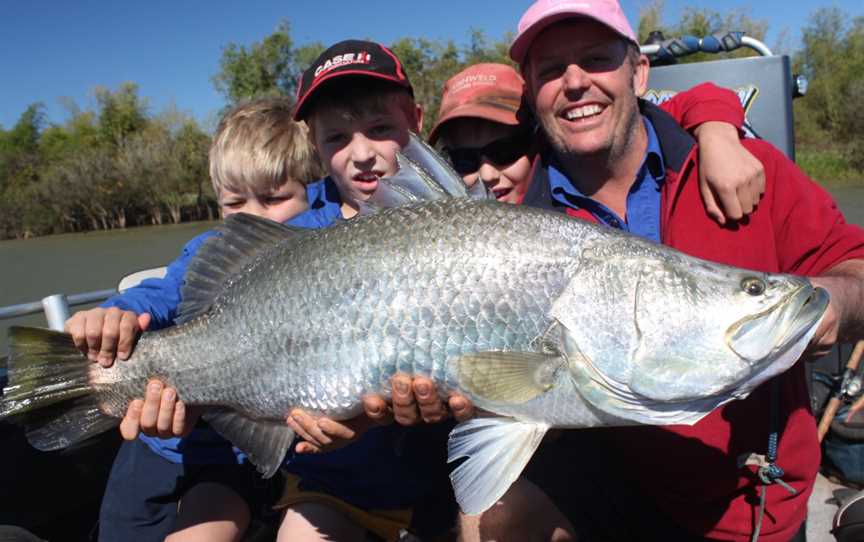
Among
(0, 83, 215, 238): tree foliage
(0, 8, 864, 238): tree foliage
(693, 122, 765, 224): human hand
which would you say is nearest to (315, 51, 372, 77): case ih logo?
(693, 122, 765, 224): human hand

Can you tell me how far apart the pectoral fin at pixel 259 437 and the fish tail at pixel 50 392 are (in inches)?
17.4

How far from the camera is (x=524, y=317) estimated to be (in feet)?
5.90

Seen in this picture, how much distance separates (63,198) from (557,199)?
42.9 meters

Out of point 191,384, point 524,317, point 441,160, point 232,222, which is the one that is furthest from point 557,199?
point 191,384

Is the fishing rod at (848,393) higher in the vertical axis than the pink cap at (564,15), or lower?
lower

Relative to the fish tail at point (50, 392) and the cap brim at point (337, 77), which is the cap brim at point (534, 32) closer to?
the cap brim at point (337, 77)

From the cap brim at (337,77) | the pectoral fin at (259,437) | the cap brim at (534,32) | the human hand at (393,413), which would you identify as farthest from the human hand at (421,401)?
the cap brim at (534,32)

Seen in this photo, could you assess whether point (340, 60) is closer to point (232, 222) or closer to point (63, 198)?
point (232, 222)

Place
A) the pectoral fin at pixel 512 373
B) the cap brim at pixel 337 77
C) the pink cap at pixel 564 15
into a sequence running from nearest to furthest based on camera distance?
the pectoral fin at pixel 512 373
the pink cap at pixel 564 15
the cap brim at pixel 337 77

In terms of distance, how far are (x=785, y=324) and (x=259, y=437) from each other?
5.51ft

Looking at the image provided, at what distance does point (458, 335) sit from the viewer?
1812 millimetres

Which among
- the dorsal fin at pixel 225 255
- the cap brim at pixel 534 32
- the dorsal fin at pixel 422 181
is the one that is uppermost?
the cap brim at pixel 534 32

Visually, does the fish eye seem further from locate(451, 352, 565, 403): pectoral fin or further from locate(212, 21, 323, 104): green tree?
locate(212, 21, 323, 104): green tree

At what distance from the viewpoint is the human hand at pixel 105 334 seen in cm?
212
